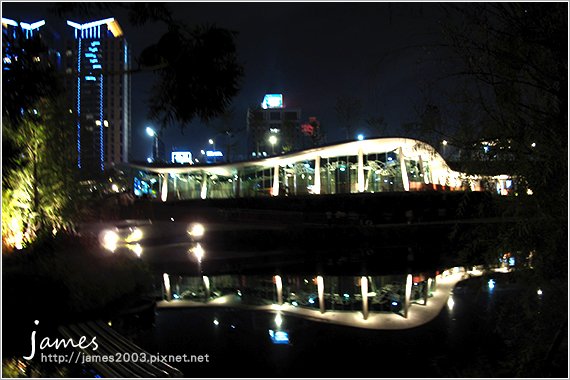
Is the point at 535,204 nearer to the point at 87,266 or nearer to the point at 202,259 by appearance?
the point at 87,266

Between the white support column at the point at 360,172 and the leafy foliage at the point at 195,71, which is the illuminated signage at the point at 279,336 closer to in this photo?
the leafy foliage at the point at 195,71

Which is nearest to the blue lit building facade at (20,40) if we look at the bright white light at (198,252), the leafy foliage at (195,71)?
the leafy foliage at (195,71)

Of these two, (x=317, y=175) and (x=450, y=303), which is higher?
(x=317, y=175)

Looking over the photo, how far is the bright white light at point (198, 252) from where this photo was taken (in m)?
18.7

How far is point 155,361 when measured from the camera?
18.8 ft

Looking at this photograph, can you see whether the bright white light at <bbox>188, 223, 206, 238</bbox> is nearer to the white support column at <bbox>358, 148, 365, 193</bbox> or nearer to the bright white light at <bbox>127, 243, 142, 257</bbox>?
the bright white light at <bbox>127, 243, 142, 257</bbox>

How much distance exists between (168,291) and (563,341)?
364 inches

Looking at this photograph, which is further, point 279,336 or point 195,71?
point 279,336

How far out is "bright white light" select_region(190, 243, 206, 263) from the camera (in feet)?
61.5

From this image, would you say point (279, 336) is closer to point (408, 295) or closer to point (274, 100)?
point (408, 295)

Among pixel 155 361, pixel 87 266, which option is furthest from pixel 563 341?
pixel 87 266

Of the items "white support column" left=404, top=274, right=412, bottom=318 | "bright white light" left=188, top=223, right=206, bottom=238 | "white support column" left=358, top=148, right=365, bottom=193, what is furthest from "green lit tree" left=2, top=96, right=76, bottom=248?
"white support column" left=358, top=148, right=365, bottom=193

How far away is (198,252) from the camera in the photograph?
2041 cm

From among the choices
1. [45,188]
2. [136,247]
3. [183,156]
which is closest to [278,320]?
[45,188]
